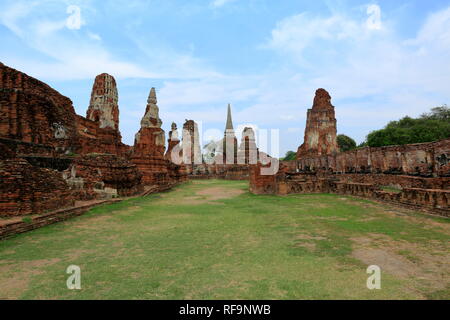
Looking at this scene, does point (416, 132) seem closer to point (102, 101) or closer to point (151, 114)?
point (151, 114)

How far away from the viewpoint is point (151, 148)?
55.8 ft

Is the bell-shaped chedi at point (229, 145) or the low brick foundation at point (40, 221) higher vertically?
the bell-shaped chedi at point (229, 145)

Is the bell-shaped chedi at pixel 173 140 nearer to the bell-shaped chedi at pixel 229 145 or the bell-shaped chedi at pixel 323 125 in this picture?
the bell-shaped chedi at pixel 229 145

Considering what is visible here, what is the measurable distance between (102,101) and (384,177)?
1724 cm

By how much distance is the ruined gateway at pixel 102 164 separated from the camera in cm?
580

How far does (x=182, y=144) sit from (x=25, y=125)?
24815 millimetres

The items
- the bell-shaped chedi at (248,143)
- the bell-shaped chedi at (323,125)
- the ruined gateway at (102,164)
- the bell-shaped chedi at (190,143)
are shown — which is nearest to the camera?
the ruined gateway at (102,164)

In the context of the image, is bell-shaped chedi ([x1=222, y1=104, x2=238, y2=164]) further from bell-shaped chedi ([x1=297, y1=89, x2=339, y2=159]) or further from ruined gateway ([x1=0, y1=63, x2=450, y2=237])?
ruined gateway ([x1=0, y1=63, x2=450, y2=237])

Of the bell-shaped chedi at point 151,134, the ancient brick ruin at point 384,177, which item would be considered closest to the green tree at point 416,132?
the ancient brick ruin at point 384,177

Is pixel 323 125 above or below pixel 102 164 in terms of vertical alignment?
above

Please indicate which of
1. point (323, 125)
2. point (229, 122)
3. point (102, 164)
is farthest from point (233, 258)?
point (229, 122)

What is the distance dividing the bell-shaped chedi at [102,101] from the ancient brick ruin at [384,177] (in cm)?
1135

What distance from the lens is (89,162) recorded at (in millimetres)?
8867
